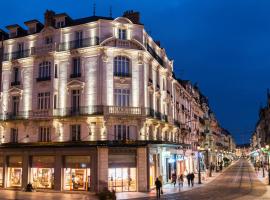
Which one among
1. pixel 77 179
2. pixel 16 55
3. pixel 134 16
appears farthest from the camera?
pixel 16 55

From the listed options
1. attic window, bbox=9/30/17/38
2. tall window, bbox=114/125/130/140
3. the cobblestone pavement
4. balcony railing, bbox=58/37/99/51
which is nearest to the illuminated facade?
Answer: balcony railing, bbox=58/37/99/51

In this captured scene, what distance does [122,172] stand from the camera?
34719 mm

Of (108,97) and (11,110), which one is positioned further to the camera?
(11,110)

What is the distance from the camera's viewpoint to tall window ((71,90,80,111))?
3569cm

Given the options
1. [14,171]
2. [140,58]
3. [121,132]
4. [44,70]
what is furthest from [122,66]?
[14,171]

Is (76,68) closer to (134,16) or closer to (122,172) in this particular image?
(134,16)

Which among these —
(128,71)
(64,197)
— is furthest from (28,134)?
(128,71)

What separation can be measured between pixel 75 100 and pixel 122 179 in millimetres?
9377

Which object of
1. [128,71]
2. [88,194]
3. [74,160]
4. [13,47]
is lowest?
[88,194]

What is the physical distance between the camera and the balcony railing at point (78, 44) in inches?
1422

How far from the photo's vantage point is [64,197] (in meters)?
30.7

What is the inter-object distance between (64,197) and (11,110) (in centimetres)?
1381

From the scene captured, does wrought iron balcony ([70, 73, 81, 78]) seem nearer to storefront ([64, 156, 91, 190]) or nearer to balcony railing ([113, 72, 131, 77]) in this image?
balcony railing ([113, 72, 131, 77])

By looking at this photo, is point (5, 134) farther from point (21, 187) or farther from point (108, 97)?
point (108, 97)
